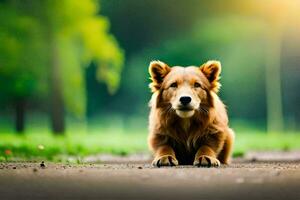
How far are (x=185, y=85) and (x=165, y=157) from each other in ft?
2.83

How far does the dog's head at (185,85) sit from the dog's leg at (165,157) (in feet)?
1.49

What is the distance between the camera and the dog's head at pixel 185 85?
8.98 meters

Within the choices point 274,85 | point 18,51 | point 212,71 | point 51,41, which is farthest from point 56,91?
point 212,71

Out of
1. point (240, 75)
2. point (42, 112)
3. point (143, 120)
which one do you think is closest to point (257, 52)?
point (240, 75)

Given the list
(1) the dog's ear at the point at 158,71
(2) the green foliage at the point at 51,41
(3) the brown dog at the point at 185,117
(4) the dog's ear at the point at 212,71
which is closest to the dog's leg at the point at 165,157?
(3) the brown dog at the point at 185,117

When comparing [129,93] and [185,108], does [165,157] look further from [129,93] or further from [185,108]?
[129,93]

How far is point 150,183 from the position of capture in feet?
22.9

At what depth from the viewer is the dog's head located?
8977 mm

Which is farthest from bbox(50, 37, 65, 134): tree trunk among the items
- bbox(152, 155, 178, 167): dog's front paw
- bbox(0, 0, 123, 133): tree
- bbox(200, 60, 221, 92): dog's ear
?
bbox(152, 155, 178, 167): dog's front paw

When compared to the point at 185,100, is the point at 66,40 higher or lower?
higher

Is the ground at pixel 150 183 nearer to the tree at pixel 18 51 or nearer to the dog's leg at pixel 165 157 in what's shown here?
the dog's leg at pixel 165 157

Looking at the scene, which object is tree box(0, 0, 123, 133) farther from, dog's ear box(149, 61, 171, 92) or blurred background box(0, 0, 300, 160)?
dog's ear box(149, 61, 171, 92)

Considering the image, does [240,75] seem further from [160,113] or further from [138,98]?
[160,113]

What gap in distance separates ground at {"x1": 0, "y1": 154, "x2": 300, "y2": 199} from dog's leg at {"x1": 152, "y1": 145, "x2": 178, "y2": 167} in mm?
407
